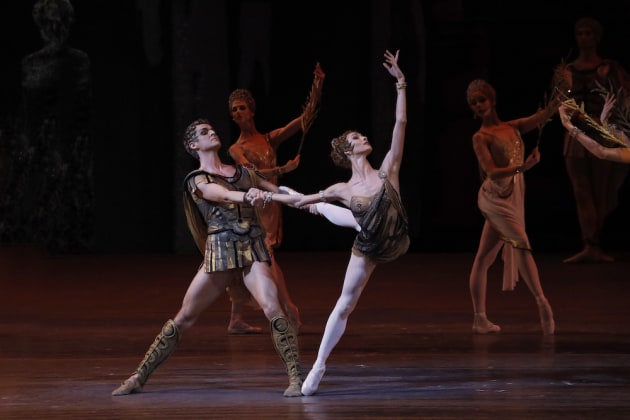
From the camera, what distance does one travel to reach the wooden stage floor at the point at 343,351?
6.18 metres

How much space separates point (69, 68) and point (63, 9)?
1.86ft

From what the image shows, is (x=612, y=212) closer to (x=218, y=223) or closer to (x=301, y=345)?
(x=301, y=345)

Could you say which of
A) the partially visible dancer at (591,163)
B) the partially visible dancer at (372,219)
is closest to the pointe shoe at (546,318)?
the partially visible dancer at (372,219)

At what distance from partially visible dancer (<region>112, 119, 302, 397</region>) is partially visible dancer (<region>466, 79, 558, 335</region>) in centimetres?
219

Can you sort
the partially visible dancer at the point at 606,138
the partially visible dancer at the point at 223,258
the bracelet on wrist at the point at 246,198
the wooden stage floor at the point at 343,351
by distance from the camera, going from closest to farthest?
the wooden stage floor at the point at 343,351 → the bracelet on wrist at the point at 246,198 → the partially visible dancer at the point at 223,258 → the partially visible dancer at the point at 606,138

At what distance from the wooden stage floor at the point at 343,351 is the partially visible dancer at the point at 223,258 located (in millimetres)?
185

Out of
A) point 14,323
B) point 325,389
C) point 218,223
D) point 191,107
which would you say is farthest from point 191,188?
point 191,107

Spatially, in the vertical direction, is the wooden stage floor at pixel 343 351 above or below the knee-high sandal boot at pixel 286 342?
below

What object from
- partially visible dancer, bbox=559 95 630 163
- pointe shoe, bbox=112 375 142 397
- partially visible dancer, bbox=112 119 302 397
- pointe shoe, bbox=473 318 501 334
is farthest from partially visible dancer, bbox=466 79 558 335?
pointe shoe, bbox=112 375 142 397

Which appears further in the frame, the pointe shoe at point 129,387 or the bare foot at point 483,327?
the bare foot at point 483,327

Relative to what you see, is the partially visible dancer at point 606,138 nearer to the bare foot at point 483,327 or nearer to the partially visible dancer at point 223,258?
the bare foot at point 483,327

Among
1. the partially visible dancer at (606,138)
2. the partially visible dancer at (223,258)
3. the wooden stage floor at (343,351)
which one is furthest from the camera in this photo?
the partially visible dancer at (606,138)

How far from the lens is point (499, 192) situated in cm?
854

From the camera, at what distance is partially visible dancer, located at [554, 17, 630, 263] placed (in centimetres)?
1188
